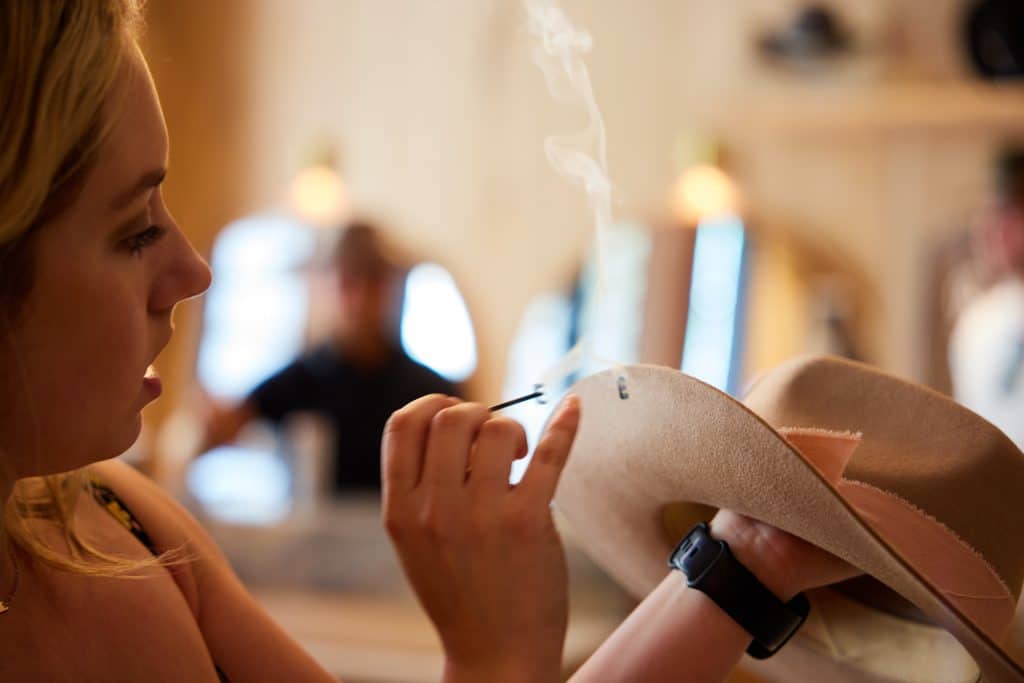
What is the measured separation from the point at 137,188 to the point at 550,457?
0.94ft

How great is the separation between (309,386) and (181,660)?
2733 mm

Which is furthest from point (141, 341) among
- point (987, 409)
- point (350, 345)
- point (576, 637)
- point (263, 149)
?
point (263, 149)

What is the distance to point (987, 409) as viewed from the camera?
270 cm

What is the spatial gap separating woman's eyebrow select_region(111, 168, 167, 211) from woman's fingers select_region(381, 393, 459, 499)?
193 millimetres

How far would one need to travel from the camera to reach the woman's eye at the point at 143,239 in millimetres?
601

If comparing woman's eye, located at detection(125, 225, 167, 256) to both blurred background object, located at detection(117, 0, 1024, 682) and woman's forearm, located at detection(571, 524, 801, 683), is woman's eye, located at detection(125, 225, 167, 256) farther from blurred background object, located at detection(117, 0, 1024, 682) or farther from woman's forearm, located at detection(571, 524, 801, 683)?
blurred background object, located at detection(117, 0, 1024, 682)

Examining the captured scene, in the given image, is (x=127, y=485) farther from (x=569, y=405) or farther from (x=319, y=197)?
(x=319, y=197)

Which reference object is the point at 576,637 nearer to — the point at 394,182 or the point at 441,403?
the point at 441,403

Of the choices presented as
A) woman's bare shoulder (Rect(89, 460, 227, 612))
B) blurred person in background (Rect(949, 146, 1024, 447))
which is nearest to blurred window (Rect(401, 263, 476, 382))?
blurred person in background (Rect(949, 146, 1024, 447))

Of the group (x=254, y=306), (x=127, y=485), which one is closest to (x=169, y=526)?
(x=127, y=485)

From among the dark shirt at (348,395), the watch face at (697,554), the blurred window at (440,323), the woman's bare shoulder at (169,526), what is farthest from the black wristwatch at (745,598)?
the blurred window at (440,323)

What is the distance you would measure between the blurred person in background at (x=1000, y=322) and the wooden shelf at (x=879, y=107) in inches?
16.4

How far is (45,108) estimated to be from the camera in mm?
552

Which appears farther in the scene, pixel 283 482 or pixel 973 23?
pixel 283 482
